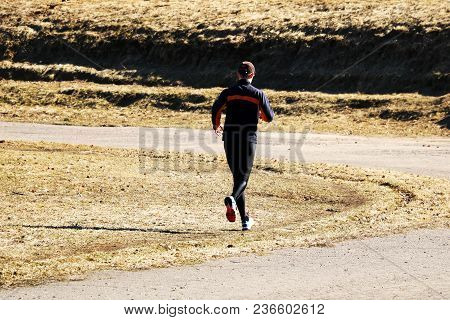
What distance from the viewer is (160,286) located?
7.69 meters

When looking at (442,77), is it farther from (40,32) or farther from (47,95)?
(40,32)

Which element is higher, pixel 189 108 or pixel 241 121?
pixel 241 121

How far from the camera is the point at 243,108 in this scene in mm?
10641

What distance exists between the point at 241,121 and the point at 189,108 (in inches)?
964

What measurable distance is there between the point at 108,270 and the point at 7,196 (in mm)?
5797

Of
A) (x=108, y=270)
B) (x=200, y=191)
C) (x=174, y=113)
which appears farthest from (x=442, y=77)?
(x=108, y=270)

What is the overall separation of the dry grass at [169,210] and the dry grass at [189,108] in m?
11.8

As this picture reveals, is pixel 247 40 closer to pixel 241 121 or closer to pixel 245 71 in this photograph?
pixel 245 71

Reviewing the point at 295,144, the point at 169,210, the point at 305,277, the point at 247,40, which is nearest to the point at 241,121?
the point at 169,210

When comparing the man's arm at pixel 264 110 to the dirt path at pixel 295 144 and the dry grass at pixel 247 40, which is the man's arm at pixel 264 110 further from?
the dry grass at pixel 247 40

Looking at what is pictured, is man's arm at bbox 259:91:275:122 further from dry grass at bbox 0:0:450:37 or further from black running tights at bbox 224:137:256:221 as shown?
dry grass at bbox 0:0:450:37

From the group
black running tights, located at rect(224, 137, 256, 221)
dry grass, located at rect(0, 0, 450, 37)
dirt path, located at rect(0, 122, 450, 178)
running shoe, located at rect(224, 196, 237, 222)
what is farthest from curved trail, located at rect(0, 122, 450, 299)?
dry grass, located at rect(0, 0, 450, 37)

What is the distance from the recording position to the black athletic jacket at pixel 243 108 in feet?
34.9

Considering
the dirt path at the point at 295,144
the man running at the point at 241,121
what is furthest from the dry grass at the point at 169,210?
the dirt path at the point at 295,144
